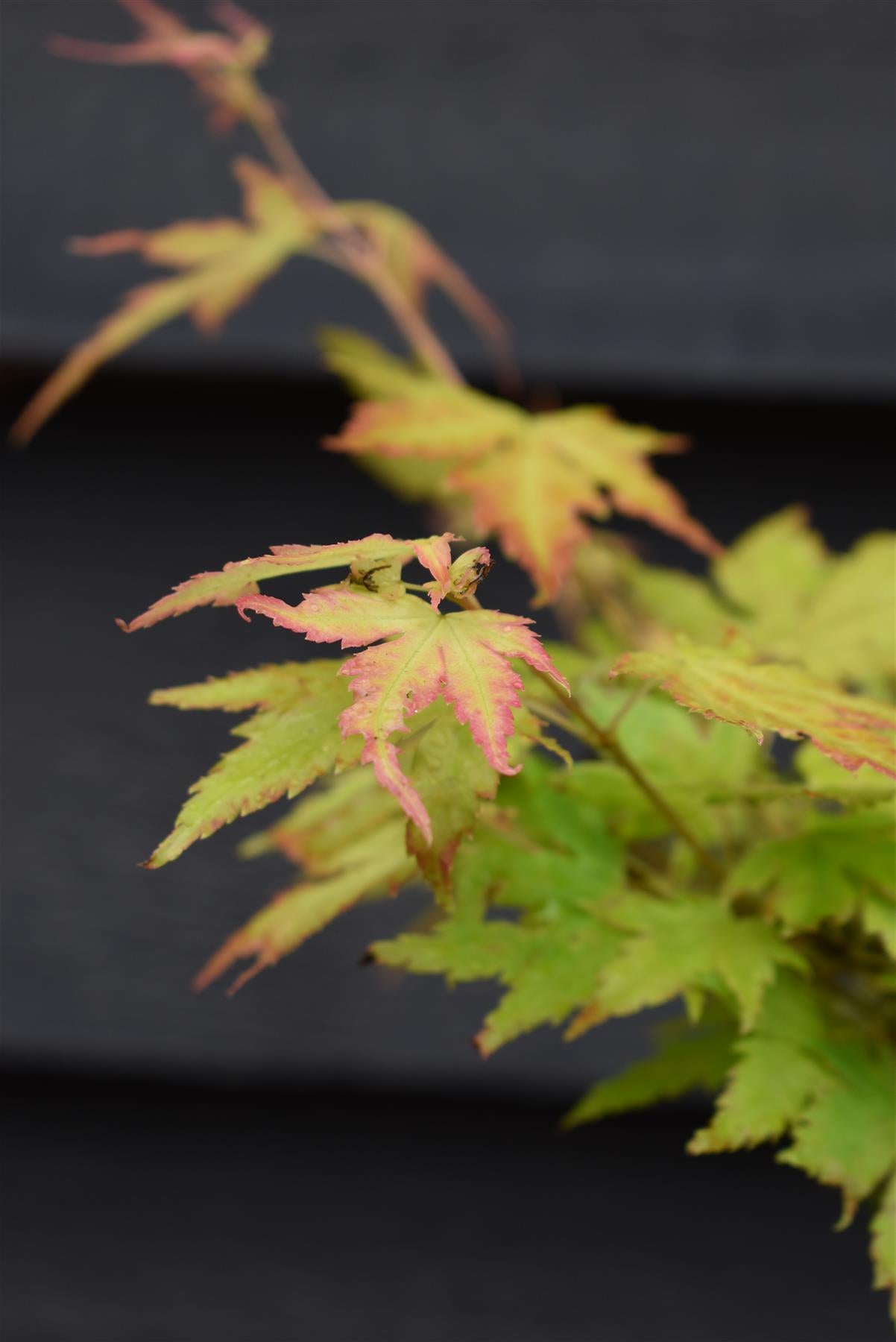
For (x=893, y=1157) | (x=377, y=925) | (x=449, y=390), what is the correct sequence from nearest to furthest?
(x=893, y=1157), (x=449, y=390), (x=377, y=925)

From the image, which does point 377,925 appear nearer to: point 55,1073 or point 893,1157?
point 55,1073

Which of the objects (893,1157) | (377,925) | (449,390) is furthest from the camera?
(377,925)

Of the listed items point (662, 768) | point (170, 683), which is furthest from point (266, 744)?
point (170, 683)

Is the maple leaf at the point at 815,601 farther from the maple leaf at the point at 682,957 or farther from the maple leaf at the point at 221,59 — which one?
the maple leaf at the point at 221,59

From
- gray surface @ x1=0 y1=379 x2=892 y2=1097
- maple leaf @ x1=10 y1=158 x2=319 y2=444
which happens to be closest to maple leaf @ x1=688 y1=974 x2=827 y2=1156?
maple leaf @ x1=10 y1=158 x2=319 y2=444

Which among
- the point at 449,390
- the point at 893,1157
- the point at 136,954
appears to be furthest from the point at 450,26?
the point at 893,1157

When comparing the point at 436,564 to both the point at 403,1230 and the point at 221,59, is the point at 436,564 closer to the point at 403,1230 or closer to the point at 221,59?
the point at 221,59
